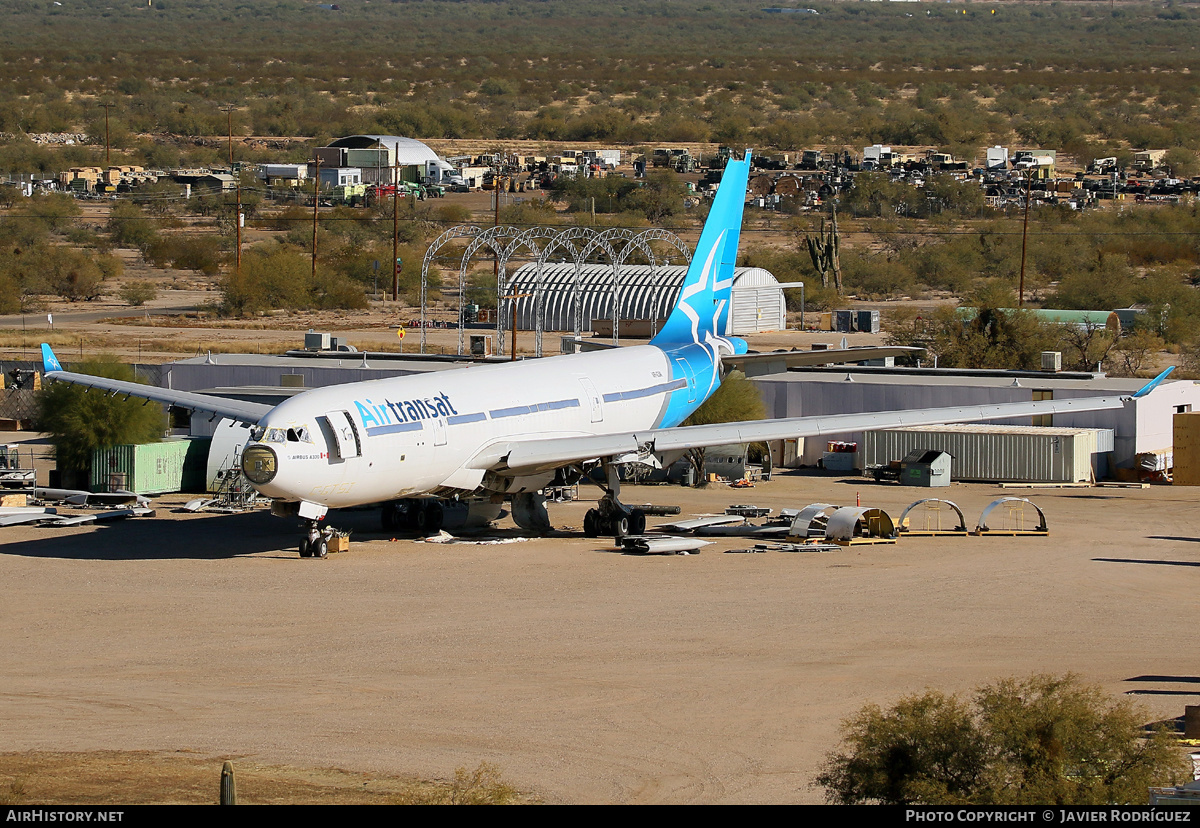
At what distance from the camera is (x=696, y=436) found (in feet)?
142

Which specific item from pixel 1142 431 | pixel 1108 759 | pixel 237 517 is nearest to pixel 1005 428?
pixel 1142 431

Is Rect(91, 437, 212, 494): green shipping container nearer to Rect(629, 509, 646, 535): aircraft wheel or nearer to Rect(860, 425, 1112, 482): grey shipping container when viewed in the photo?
Rect(629, 509, 646, 535): aircraft wheel

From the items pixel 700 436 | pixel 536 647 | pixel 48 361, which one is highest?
pixel 48 361

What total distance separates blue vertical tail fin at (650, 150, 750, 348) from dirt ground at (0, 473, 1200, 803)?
10342 millimetres

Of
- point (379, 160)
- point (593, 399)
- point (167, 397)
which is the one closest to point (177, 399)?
point (167, 397)

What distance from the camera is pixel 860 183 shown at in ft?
489

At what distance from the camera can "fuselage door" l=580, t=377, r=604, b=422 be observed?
45.8 metres

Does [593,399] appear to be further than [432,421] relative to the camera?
Yes

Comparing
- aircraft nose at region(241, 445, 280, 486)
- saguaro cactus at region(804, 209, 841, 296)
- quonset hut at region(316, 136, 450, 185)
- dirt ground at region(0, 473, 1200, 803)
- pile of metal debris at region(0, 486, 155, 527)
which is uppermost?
quonset hut at region(316, 136, 450, 185)

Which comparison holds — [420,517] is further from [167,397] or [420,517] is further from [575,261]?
[575,261]

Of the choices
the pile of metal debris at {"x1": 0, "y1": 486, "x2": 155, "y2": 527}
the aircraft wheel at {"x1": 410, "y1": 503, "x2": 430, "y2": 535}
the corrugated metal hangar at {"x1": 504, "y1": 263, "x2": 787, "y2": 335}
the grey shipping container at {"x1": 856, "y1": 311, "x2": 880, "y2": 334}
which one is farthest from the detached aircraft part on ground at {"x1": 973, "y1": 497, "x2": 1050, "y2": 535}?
the grey shipping container at {"x1": 856, "y1": 311, "x2": 880, "y2": 334}

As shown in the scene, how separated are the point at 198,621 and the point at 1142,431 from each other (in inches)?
1337

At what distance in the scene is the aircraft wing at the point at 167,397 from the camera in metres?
45.4

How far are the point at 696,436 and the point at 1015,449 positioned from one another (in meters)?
15.0
